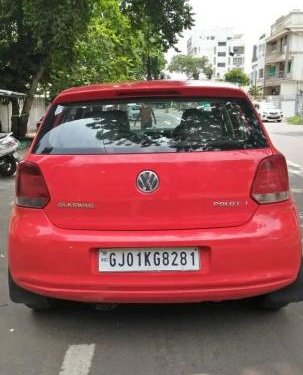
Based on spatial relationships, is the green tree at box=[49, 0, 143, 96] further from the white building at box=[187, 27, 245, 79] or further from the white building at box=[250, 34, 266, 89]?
the white building at box=[187, 27, 245, 79]

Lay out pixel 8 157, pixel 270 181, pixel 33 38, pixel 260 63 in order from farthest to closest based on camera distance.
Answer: pixel 260 63
pixel 33 38
pixel 8 157
pixel 270 181

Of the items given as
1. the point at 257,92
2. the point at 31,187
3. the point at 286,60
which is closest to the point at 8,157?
the point at 31,187

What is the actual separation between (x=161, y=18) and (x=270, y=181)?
12.9 meters

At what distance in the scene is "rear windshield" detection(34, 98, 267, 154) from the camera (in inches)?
152

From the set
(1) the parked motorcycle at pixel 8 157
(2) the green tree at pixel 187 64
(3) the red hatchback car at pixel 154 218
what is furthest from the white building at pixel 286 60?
(3) the red hatchback car at pixel 154 218

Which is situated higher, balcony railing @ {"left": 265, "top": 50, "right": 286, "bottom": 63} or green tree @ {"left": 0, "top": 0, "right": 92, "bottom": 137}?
green tree @ {"left": 0, "top": 0, "right": 92, "bottom": 137}

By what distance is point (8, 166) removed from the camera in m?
13.0

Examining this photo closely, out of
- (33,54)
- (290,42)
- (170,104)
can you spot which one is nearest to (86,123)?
(170,104)

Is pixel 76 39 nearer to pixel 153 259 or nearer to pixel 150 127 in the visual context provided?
pixel 150 127

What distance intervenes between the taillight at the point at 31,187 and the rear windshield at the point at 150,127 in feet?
0.49

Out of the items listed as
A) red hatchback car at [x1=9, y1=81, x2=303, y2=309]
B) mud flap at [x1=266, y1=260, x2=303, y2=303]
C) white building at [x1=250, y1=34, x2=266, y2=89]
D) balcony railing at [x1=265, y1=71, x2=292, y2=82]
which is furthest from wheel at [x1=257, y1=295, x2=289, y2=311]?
white building at [x1=250, y1=34, x2=266, y2=89]

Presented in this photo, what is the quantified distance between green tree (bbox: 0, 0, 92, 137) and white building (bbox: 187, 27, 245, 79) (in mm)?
144071

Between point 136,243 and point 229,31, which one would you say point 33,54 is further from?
point 229,31

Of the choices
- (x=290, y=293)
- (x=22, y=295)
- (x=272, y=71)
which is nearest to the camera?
(x=290, y=293)
